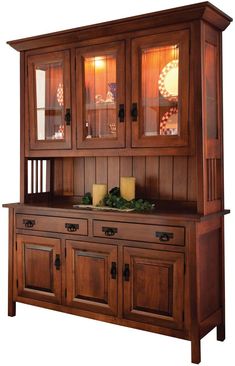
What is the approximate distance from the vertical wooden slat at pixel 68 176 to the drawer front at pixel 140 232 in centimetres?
87

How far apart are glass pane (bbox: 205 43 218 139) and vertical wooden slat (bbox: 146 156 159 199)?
61 cm

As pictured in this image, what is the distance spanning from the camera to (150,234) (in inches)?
141

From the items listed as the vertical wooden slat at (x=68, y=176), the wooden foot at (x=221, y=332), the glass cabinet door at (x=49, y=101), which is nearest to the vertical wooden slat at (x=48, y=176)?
the vertical wooden slat at (x=68, y=176)

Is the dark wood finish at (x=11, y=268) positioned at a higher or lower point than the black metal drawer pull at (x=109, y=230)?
lower

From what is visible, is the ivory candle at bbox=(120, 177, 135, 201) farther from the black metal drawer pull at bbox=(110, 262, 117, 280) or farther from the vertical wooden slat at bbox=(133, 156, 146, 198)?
the black metal drawer pull at bbox=(110, 262, 117, 280)

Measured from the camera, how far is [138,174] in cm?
422

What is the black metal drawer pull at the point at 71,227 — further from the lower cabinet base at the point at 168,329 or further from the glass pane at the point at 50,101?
the glass pane at the point at 50,101

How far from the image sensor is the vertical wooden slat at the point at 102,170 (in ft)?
14.4

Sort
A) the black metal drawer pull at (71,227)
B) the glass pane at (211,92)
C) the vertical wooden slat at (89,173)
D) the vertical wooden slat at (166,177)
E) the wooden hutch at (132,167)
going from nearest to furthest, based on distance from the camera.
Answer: the wooden hutch at (132,167)
the glass pane at (211,92)
the black metal drawer pull at (71,227)
the vertical wooden slat at (166,177)
the vertical wooden slat at (89,173)

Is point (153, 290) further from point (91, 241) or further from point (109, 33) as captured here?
point (109, 33)

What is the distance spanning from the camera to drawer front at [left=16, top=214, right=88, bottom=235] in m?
3.94

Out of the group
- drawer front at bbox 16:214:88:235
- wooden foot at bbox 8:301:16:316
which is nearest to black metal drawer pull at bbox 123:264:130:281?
drawer front at bbox 16:214:88:235

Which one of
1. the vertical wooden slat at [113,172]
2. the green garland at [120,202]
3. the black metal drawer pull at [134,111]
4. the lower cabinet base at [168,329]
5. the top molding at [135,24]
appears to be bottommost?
the lower cabinet base at [168,329]

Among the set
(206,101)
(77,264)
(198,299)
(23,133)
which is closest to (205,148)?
(206,101)
